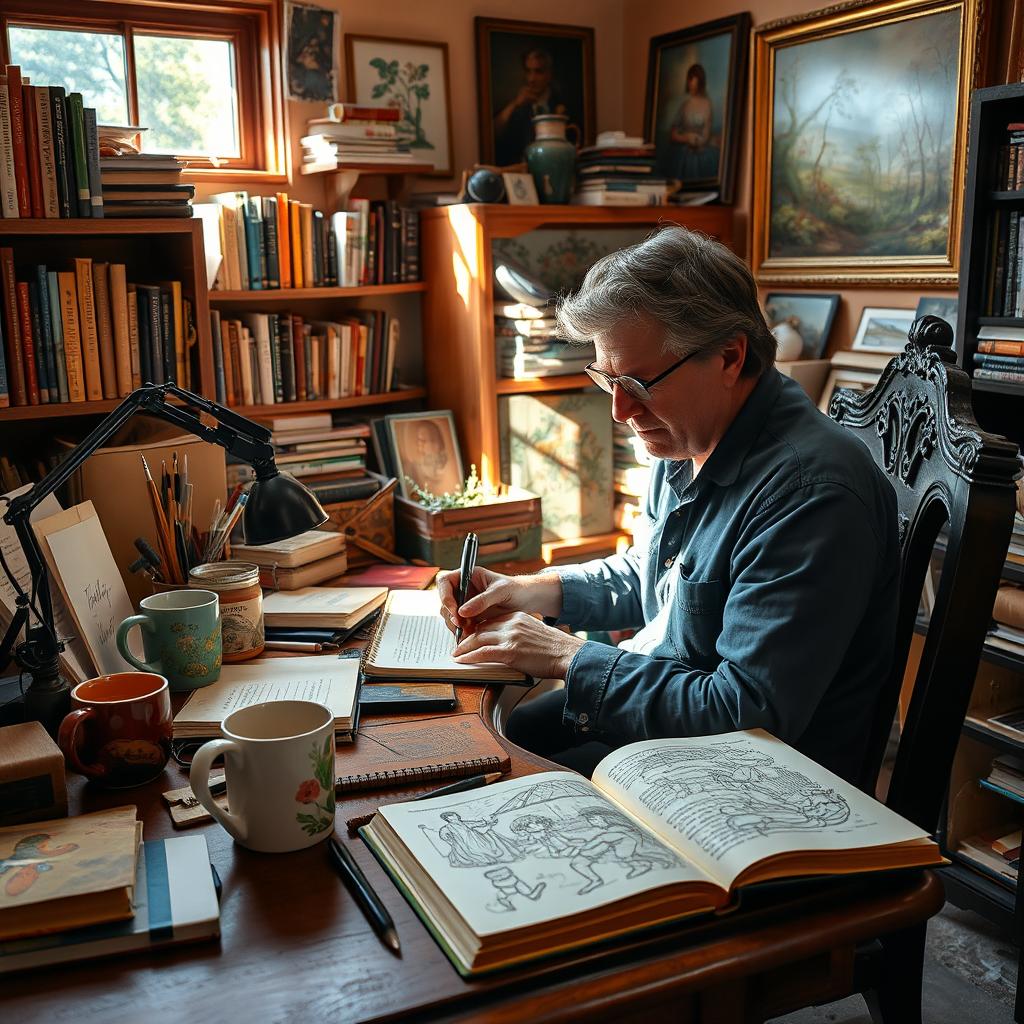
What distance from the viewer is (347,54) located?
9.73 ft

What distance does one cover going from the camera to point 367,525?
2.47m

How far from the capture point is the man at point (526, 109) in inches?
128

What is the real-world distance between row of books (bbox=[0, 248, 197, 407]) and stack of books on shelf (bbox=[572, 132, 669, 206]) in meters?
1.30

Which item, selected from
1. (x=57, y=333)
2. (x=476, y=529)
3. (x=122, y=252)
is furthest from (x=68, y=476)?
(x=122, y=252)

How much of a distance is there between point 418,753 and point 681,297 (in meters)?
0.70

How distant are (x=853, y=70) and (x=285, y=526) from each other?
7.09 feet

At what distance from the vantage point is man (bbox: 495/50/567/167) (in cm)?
324

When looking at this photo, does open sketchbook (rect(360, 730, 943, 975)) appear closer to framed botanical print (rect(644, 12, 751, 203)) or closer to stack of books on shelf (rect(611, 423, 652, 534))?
stack of books on shelf (rect(611, 423, 652, 534))

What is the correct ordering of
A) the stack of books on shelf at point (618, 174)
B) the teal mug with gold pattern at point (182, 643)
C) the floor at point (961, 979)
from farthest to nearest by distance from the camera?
the stack of books on shelf at point (618, 174) → the floor at point (961, 979) → the teal mug with gold pattern at point (182, 643)

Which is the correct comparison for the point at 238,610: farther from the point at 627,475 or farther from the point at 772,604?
the point at 627,475

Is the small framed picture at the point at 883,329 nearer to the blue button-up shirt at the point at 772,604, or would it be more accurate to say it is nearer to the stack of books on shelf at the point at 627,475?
the stack of books on shelf at the point at 627,475

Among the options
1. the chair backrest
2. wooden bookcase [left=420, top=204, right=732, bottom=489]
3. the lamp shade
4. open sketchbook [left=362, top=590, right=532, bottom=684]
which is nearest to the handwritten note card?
the lamp shade

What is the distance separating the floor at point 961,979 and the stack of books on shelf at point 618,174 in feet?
6.69

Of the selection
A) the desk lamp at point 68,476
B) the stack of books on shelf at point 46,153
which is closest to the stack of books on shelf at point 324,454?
the stack of books on shelf at point 46,153
